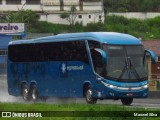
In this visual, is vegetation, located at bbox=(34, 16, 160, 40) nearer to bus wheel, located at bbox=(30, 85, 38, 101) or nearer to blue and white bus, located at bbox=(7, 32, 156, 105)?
bus wheel, located at bbox=(30, 85, 38, 101)

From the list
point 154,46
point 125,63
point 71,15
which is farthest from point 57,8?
point 125,63

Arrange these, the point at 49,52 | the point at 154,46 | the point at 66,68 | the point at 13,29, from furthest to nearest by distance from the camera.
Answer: the point at 13,29 → the point at 154,46 → the point at 49,52 → the point at 66,68

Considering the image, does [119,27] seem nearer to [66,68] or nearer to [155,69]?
[155,69]

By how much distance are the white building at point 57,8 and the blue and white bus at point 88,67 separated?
103m

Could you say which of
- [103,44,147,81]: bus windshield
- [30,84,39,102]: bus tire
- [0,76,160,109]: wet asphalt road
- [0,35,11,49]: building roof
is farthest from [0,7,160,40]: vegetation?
[103,44,147,81]: bus windshield

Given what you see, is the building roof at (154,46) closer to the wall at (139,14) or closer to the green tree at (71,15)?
the green tree at (71,15)

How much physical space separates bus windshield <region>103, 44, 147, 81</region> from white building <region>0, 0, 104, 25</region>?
354ft

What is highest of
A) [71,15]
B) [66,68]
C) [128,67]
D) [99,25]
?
[128,67]

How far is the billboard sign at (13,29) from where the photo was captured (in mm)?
101438

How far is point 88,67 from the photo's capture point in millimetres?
28562

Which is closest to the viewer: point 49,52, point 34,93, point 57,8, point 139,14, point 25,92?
point 49,52

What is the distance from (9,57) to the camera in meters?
36.0

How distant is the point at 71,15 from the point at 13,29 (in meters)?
38.1

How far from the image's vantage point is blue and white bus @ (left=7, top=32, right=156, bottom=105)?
91.4ft
